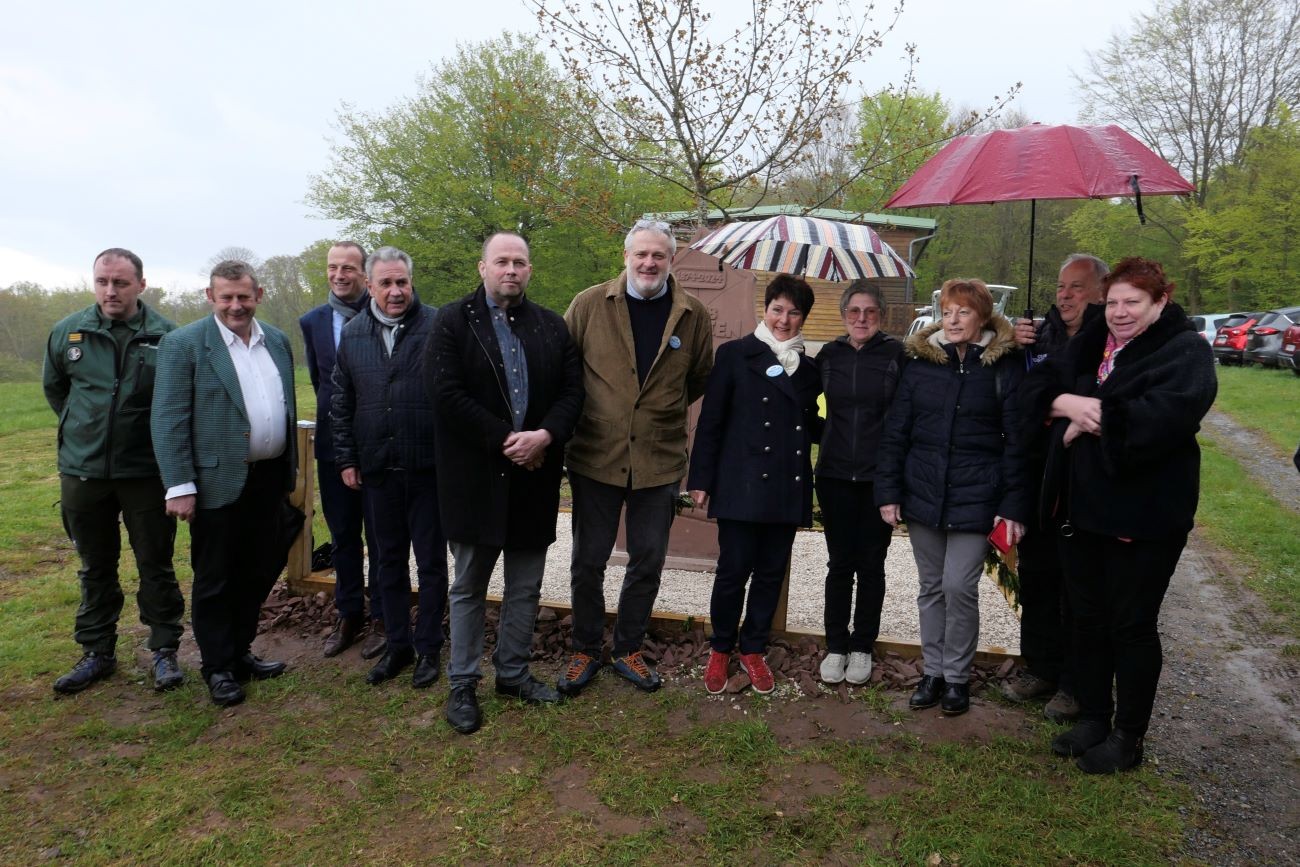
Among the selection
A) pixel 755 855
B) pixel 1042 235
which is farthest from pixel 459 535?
pixel 1042 235

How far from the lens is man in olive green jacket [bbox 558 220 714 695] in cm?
361

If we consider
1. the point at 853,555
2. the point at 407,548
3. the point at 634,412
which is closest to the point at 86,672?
the point at 407,548

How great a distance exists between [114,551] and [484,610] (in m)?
1.91

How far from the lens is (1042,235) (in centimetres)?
3259

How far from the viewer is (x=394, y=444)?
148 inches

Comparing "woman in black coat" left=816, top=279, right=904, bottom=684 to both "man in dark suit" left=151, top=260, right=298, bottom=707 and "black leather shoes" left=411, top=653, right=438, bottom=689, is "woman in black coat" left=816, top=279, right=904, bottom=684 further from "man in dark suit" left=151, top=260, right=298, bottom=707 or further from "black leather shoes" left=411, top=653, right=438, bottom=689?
"man in dark suit" left=151, top=260, right=298, bottom=707

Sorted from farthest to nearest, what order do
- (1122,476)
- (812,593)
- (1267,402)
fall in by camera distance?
1. (1267,402)
2. (812,593)
3. (1122,476)

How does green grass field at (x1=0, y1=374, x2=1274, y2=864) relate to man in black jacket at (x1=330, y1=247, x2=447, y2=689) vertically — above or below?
below

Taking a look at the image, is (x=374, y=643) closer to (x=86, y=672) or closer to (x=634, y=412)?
(x=86, y=672)

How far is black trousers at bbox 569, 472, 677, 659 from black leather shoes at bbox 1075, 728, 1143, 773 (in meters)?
1.92

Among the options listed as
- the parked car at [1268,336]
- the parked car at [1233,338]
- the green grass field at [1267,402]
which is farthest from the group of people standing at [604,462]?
the parked car at [1233,338]

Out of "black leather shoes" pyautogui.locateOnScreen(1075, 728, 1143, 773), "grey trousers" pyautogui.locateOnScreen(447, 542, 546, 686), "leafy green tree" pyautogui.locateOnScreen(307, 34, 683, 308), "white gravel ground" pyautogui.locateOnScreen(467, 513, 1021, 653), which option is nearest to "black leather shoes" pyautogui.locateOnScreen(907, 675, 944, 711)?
"black leather shoes" pyautogui.locateOnScreen(1075, 728, 1143, 773)

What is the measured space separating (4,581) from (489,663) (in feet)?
12.4

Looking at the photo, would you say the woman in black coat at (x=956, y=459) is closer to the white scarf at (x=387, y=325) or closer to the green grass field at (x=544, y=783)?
the green grass field at (x=544, y=783)
